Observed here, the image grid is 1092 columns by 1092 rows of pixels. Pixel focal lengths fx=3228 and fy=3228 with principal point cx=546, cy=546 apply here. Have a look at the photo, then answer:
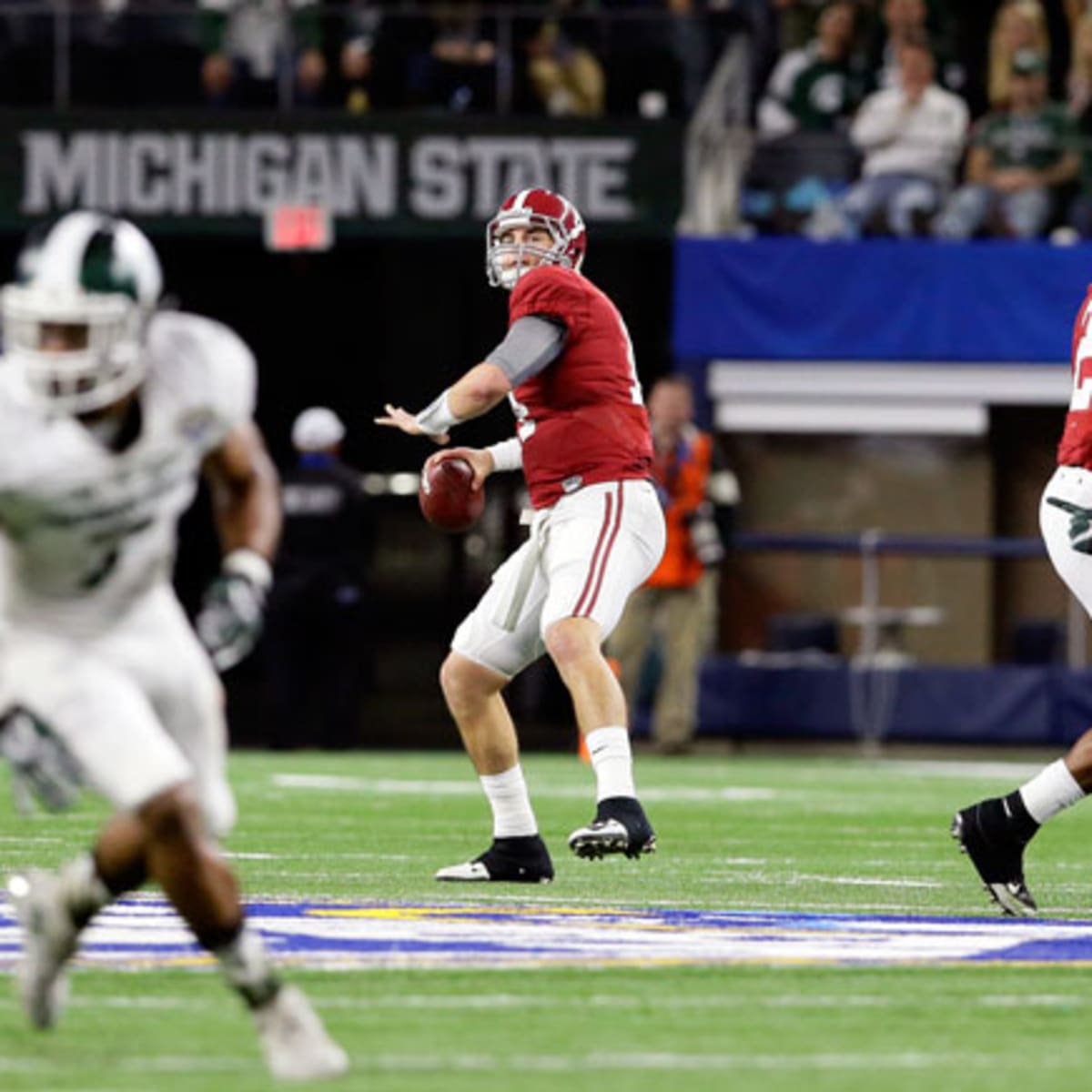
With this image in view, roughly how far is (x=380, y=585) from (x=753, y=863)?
37.1 feet

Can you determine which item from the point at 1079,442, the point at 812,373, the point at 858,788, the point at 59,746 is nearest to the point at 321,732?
the point at 812,373

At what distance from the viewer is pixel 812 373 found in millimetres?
19438

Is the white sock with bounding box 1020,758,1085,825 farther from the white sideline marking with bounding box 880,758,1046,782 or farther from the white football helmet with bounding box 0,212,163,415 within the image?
the white sideline marking with bounding box 880,758,1046,782

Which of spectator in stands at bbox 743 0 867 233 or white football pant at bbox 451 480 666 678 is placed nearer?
white football pant at bbox 451 480 666 678

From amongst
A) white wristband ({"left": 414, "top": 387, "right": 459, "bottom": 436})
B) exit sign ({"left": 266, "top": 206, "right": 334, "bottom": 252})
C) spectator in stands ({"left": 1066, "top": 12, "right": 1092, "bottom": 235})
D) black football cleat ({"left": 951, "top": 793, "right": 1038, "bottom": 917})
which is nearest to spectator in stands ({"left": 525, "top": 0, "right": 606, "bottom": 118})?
exit sign ({"left": 266, "top": 206, "right": 334, "bottom": 252})

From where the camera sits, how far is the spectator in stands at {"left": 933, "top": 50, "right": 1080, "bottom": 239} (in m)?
19.0

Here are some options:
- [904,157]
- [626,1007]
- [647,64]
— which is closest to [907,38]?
[904,157]

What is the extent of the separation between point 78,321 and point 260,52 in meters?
14.1

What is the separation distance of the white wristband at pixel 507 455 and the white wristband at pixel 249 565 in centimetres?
375

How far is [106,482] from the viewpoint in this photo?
5.50 metres

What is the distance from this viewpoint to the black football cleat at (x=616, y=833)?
852 cm

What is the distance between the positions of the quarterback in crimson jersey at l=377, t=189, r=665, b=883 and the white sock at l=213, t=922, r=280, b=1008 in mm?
3253

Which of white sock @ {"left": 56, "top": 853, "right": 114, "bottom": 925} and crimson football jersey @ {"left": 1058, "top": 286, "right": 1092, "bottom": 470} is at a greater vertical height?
crimson football jersey @ {"left": 1058, "top": 286, "right": 1092, "bottom": 470}

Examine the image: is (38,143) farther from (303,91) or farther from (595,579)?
(595,579)
